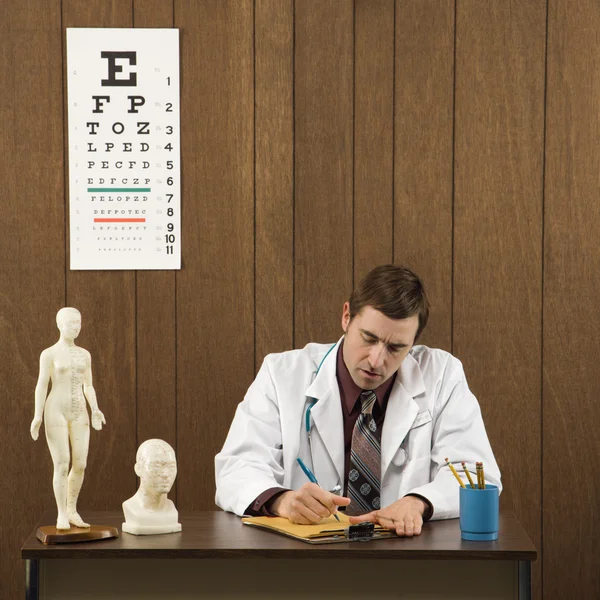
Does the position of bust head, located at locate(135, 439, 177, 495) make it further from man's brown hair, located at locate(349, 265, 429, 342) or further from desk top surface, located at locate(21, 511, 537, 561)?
man's brown hair, located at locate(349, 265, 429, 342)

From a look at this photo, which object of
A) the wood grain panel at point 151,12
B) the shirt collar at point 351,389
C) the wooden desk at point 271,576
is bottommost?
the wooden desk at point 271,576

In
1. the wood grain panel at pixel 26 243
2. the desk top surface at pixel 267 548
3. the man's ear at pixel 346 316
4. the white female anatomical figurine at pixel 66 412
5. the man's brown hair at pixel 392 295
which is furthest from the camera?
the wood grain panel at pixel 26 243

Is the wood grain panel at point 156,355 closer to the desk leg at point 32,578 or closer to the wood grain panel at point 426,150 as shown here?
the wood grain panel at point 426,150

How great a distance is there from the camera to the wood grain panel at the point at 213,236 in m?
2.74

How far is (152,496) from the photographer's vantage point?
1.75 metres

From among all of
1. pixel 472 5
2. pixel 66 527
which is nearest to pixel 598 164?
pixel 472 5

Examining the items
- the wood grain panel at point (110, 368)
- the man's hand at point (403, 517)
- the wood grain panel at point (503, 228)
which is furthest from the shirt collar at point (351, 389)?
the wood grain panel at point (110, 368)

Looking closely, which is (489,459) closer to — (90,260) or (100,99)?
(90,260)

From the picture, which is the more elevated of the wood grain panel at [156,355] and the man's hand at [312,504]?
the wood grain panel at [156,355]

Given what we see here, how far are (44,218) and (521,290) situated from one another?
1446 mm

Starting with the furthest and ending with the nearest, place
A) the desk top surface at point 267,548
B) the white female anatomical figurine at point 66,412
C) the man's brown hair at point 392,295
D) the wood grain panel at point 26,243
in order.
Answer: the wood grain panel at point 26,243 → the man's brown hair at point 392,295 → the white female anatomical figurine at point 66,412 → the desk top surface at point 267,548

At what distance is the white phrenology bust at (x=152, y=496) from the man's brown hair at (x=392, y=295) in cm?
66

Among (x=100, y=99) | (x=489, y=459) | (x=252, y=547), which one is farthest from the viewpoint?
(x=100, y=99)

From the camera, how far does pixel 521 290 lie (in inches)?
109
